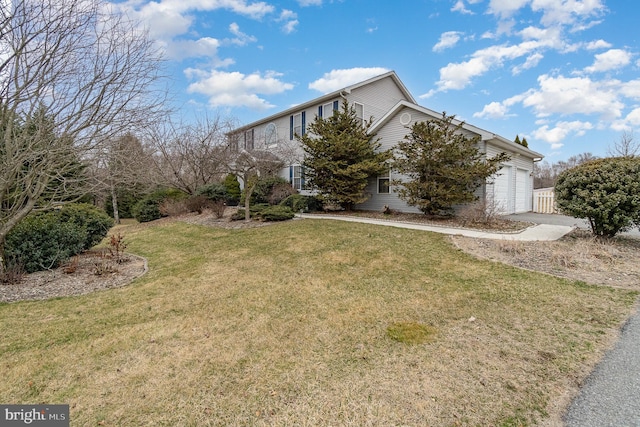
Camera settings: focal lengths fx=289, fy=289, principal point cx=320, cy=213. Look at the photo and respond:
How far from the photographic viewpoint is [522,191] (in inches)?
592

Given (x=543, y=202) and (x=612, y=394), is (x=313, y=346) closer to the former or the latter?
(x=612, y=394)

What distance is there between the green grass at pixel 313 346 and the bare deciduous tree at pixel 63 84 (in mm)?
2623

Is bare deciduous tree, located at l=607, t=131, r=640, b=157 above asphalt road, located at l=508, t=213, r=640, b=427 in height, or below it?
above

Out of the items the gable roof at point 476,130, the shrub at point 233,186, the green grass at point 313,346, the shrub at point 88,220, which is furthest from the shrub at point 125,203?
the green grass at point 313,346

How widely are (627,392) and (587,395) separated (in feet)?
1.16

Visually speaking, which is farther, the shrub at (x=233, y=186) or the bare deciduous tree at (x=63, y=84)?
the shrub at (x=233, y=186)

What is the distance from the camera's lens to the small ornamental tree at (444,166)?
10633 millimetres

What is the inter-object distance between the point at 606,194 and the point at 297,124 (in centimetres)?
1587

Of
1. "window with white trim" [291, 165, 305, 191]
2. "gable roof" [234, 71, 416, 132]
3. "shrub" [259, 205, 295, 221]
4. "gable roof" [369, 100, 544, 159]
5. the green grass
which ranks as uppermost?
"gable roof" [234, 71, 416, 132]

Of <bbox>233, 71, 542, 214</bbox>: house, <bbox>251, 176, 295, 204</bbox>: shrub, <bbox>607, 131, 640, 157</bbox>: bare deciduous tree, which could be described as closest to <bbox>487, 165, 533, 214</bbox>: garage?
<bbox>233, 71, 542, 214</bbox>: house

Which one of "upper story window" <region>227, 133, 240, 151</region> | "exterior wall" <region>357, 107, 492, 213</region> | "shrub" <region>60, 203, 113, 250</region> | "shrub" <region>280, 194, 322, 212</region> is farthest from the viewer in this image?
"upper story window" <region>227, 133, 240, 151</region>

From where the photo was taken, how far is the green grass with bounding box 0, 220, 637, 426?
7.91ft

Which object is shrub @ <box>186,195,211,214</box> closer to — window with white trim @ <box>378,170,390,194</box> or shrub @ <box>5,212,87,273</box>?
shrub @ <box>5,212,87,273</box>

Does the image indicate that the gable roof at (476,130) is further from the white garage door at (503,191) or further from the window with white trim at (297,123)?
the window with white trim at (297,123)
